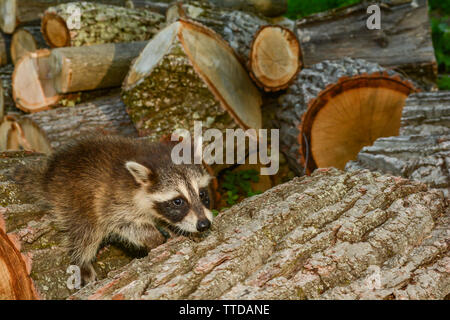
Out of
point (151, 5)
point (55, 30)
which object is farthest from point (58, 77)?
point (151, 5)

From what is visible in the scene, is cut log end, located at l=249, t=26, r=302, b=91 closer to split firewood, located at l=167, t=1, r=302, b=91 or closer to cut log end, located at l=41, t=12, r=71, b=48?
split firewood, located at l=167, t=1, r=302, b=91

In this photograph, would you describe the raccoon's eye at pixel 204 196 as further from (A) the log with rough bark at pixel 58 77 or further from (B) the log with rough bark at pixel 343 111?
(A) the log with rough bark at pixel 58 77

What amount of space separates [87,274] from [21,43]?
5454mm

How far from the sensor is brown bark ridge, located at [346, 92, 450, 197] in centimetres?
369

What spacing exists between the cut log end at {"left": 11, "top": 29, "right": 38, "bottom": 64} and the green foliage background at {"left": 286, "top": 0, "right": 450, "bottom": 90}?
5.15 meters

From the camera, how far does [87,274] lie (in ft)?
10.8

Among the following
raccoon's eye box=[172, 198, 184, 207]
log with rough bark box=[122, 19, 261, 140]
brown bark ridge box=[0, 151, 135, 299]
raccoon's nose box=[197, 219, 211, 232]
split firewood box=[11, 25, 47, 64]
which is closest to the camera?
brown bark ridge box=[0, 151, 135, 299]

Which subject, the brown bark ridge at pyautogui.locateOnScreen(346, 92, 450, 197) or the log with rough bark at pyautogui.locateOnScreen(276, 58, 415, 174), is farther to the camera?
the log with rough bark at pyautogui.locateOnScreen(276, 58, 415, 174)

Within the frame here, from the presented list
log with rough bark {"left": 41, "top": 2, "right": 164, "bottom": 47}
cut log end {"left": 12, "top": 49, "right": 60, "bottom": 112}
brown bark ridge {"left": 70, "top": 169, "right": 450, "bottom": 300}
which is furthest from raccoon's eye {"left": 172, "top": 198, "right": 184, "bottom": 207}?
log with rough bark {"left": 41, "top": 2, "right": 164, "bottom": 47}

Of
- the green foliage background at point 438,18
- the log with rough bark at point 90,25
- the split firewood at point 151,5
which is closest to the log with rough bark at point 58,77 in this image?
the log with rough bark at point 90,25

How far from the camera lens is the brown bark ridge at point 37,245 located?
285cm

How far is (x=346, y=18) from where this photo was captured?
233 inches
